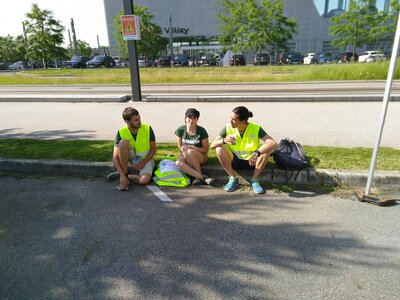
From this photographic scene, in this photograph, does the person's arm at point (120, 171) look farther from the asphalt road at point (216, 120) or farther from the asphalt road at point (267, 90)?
the asphalt road at point (267, 90)

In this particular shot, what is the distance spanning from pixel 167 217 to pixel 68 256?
1.14 meters

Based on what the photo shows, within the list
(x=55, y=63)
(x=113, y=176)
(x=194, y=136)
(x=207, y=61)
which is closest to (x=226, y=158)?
(x=194, y=136)

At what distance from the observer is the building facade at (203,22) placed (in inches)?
2307


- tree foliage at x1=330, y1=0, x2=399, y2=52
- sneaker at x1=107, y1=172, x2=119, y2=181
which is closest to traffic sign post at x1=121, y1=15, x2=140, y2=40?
sneaker at x1=107, y1=172, x2=119, y2=181

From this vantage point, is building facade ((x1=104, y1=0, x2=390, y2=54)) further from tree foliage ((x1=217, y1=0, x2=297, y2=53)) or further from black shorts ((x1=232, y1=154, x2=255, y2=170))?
black shorts ((x1=232, y1=154, x2=255, y2=170))

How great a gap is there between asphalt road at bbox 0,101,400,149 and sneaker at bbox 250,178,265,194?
7.49ft

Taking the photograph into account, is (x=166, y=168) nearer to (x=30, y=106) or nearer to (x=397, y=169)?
(x=397, y=169)

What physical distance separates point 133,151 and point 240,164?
166 cm

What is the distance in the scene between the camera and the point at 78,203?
3.92 metres

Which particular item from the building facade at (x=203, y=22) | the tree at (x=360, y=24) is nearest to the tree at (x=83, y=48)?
the building facade at (x=203, y=22)

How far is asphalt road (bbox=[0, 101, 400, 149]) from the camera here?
21.2ft

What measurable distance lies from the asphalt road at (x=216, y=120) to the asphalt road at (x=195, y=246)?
8.64 feet

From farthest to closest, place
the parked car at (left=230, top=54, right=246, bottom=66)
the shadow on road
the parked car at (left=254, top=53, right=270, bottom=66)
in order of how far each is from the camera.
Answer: the parked car at (left=254, top=53, right=270, bottom=66)
the parked car at (left=230, top=54, right=246, bottom=66)
the shadow on road

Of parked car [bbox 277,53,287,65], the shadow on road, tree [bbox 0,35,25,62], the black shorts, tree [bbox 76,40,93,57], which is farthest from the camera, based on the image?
tree [bbox 76,40,93,57]
